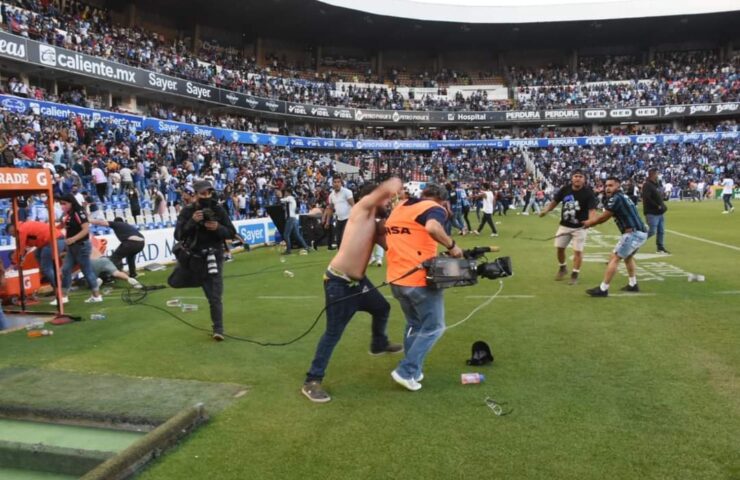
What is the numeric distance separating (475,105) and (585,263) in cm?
4418

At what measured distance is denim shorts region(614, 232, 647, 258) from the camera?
7.83 metres

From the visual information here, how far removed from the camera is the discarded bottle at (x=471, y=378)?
4.63 m

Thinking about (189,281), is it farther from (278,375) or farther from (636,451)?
(636,451)

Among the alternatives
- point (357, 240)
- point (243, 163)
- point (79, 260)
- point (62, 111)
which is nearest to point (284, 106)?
point (243, 163)

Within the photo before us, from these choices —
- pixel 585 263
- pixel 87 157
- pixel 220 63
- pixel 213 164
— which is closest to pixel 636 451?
pixel 585 263

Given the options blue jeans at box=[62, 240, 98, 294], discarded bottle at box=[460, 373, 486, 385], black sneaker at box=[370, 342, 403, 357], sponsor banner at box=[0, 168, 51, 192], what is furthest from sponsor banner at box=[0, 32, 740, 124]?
discarded bottle at box=[460, 373, 486, 385]

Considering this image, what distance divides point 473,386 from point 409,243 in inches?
51.7

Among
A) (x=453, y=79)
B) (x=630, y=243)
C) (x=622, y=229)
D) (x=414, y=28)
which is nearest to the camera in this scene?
(x=630, y=243)

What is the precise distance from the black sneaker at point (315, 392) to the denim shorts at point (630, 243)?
537 cm

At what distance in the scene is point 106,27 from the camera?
32.7 metres

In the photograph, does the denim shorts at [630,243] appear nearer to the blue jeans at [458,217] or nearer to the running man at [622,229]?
the running man at [622,229]

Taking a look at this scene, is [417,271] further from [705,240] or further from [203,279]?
[705,240]

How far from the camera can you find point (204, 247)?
20.3ft

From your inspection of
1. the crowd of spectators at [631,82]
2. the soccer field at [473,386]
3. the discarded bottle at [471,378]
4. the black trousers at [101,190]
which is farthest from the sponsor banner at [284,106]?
the discarded bottle at [471,378]
